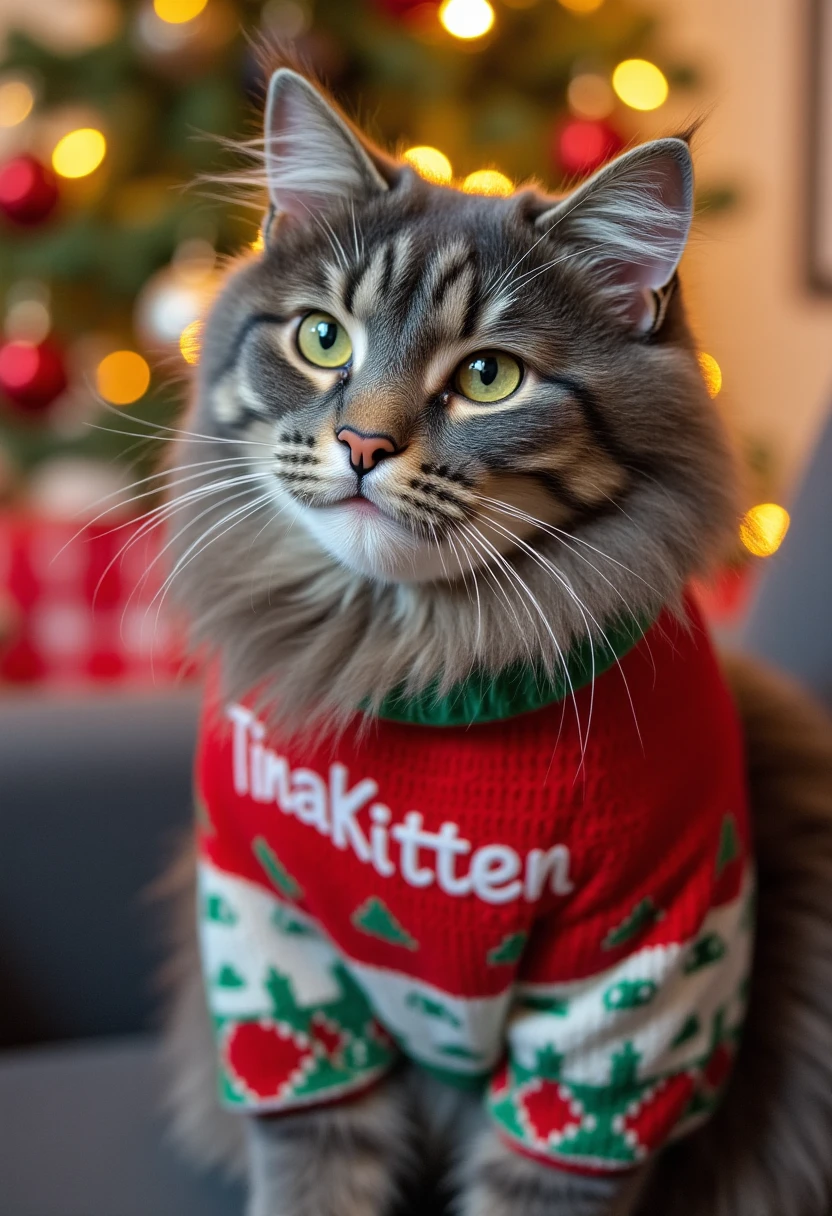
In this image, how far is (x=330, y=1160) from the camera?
896 millimetres

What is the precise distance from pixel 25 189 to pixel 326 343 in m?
1.57

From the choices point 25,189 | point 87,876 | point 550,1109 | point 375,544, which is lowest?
point 87,876

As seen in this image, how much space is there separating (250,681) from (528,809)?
0.26m

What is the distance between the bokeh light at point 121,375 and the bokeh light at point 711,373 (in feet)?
5.36

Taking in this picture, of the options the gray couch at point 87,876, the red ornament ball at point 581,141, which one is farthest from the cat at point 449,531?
the red ornament ball at point 581,141

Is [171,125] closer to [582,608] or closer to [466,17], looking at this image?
[466,17]

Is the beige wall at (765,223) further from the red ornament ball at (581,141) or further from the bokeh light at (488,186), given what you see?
the bokeh light at (488,186)

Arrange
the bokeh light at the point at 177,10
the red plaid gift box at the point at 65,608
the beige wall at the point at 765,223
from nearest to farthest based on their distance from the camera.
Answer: the bokeh light at the point at 177,10
the red plaid gift box at the point at 65,608
the beige wall at the point at 765,223

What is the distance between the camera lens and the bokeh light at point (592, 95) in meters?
2.25

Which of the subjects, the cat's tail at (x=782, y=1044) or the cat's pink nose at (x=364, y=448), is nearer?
the cat's pink nose at (x=364, y=448)

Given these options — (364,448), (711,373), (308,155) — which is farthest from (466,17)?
(364,448)

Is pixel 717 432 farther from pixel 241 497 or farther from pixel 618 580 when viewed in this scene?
pixel 241 497

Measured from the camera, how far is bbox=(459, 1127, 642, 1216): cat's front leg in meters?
0.82

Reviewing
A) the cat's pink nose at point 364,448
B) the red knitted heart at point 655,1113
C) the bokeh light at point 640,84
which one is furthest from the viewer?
the bokeh light at point 640,84
